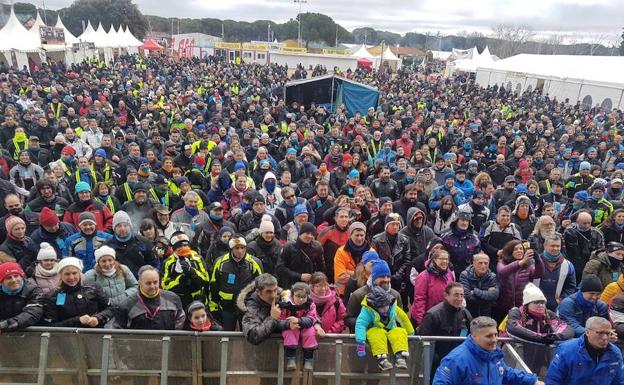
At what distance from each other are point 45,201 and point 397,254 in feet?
15.7

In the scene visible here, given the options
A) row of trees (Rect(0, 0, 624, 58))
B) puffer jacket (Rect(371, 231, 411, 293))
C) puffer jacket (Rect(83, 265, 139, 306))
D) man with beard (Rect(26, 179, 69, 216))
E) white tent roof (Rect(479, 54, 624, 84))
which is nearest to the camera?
puffer jacket (Rect(83, 265, 139, 306))

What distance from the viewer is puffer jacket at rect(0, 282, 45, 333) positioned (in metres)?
3.42

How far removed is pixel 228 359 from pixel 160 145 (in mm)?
6979

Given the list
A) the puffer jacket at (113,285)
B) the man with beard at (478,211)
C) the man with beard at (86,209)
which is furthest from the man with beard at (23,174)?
the man with beard at (478,211)

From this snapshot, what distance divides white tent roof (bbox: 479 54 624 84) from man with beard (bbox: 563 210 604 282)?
65.7ft

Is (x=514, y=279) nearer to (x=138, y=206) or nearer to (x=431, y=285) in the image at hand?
(x=431, y=285)

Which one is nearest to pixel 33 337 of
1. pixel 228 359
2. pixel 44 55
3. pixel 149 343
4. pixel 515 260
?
pixel 149 343

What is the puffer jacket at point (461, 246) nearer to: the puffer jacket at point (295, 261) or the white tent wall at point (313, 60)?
the puffer jacket at point (295, 261)

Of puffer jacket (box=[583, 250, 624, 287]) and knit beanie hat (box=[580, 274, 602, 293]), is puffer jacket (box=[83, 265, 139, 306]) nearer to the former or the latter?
knit beanie hat (box=[580, 274, 602, 293])

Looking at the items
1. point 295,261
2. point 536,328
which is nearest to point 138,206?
point 295,261

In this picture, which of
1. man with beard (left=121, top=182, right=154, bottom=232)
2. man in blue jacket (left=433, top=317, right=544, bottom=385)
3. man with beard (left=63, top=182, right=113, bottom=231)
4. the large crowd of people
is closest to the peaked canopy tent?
the large crowd of people

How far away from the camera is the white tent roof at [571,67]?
2336cm

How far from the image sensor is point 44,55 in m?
26.8

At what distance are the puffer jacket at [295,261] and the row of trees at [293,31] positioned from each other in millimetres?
63971
